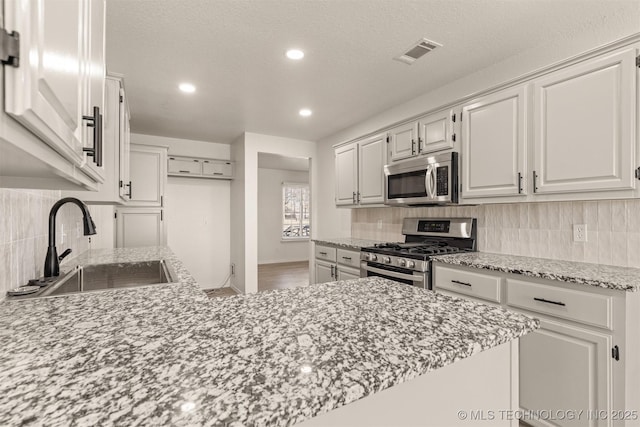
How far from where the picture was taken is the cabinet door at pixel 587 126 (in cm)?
154

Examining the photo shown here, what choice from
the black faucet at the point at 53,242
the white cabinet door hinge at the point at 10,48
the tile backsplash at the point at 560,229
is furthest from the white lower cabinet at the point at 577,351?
the black faucet at the point at 53,242

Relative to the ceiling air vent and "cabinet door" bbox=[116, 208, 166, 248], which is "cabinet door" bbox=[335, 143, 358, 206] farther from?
"cabinet door" bbox=[116, 208, 166, 248]

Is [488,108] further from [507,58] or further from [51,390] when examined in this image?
[51,390]

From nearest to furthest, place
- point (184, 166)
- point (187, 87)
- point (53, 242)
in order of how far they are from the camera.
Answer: point (53, 242)
point (187, 87)
point (184, 166)

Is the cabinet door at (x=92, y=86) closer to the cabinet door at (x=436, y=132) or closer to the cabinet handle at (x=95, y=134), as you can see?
the cabinet handle at (x=95, y=134)

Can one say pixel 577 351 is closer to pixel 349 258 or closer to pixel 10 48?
pixel 349 258

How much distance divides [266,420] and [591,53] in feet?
7.65

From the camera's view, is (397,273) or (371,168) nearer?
(397,273)

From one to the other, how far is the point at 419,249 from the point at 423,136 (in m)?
1.00

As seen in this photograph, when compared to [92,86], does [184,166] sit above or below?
above

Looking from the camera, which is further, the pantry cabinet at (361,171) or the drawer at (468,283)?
the pantry cabinet at (361,171)

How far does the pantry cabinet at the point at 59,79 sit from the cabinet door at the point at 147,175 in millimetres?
2984

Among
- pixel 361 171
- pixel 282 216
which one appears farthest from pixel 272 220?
pixel 361 171

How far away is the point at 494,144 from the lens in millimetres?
2141
